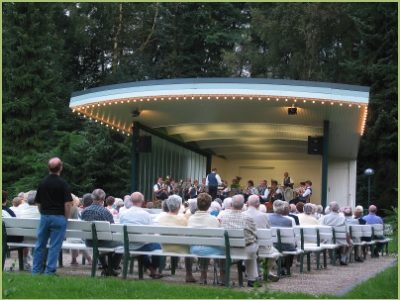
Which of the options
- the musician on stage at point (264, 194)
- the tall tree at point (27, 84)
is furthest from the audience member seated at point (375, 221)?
the tall tree at point (27, 84)

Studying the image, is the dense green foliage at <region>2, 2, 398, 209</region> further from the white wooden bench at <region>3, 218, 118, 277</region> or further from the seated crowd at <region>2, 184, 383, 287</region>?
the white wooden bench at <region>3, 218, 118, 277</region>

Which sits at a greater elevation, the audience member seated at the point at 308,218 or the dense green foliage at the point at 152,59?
the dense green foliage at the point at 152,59

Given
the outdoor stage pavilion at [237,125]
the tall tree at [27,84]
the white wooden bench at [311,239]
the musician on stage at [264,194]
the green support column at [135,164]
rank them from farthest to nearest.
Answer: the tall tree at [27,84]
the green support column at [135,164]
the musician on stage at [264,194]
the outdoor stage pavilion at [237,125]
the white wooden bench at [311,239]

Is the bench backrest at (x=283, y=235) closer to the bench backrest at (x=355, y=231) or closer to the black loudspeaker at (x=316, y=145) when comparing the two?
the bench backrest at (x=355, y=231)

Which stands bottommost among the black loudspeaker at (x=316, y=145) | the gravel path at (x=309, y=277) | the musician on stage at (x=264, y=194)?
the gravel path at (x=309, y=277)

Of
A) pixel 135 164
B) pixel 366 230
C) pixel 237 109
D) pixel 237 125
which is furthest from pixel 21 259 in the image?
pixel 237 125

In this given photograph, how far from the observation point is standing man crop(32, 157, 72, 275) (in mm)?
8945

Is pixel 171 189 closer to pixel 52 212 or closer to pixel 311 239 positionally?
pixel 311 239

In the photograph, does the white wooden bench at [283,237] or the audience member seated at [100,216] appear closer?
the audience member seated at [100,216]

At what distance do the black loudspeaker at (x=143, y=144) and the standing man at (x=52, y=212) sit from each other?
1455 centimetres

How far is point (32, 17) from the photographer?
34.8 meters

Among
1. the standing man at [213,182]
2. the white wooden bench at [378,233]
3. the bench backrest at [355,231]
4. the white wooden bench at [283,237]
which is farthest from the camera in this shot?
the standing man at [213,182]

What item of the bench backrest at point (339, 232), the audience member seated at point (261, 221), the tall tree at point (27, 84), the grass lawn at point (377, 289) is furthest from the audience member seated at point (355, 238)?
the tall tree at point (27, 84)

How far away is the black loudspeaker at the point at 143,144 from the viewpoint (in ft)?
77.6
